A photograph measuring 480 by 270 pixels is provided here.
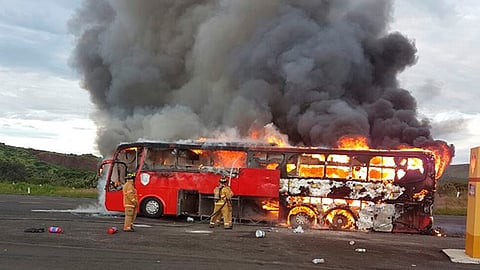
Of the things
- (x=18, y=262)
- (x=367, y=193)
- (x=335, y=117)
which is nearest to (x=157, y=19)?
(x=335, y=117)

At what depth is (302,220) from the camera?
17391 mm

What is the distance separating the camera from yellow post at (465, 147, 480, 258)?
465 inches

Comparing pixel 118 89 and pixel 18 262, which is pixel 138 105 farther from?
pixel 18 262

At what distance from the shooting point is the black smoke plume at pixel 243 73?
77.3 feet

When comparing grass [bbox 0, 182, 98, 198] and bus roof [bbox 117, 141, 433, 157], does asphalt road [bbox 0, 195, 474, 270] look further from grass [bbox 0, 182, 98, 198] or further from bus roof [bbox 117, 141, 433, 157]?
grass [bbox 0, 182, 98, 198]

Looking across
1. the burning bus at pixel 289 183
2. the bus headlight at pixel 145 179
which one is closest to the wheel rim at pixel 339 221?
the burning bus at pixel 289 183

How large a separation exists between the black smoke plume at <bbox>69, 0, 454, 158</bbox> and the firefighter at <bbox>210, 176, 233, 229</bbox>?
Result: 636 cm

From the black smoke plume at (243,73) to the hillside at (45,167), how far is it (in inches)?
563

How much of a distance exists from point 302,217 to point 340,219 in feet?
3.74

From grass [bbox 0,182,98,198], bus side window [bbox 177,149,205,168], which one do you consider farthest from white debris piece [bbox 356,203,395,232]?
grass [bbox 0,182,98,198]

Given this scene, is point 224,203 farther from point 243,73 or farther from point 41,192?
point 41,192

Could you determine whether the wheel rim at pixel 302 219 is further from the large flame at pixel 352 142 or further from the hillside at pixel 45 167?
the hillside at pixel 45 167

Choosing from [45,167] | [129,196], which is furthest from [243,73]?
[45,167]

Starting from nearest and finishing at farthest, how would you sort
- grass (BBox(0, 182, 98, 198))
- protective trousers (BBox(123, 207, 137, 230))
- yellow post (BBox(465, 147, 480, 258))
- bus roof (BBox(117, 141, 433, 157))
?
1. yellow post (BBox(465, 147, 480, 258))
2. protective trousers (BBox(123, 207, 137, 230))
3. bus roof (BBox(117, 141, 433, 157))
4. grass (BBox(0, 182, 98, 198))
